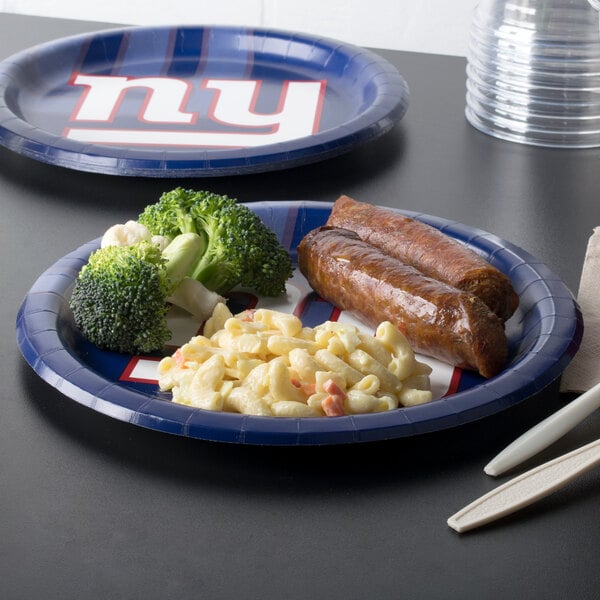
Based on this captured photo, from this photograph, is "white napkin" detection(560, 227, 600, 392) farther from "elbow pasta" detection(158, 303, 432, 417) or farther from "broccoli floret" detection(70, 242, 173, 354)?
"broccoli floret" detection(70, 242, 173, 354)

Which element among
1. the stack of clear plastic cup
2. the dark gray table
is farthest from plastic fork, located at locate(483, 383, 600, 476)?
the stack of clear plastic cup

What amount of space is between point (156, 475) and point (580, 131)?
1407mm

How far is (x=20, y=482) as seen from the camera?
1359mm

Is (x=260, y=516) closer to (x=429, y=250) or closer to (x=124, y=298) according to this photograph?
(x=124, y=298)

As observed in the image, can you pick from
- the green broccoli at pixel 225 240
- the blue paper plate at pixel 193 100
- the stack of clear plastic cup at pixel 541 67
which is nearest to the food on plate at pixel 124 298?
the green broccoli at pixel 225 240

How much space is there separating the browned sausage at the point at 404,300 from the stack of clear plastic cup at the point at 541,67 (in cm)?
80

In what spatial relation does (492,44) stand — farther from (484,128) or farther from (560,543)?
(560,543)

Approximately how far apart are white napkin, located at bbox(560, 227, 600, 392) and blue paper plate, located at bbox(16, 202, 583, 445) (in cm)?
5

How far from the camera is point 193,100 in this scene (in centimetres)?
258

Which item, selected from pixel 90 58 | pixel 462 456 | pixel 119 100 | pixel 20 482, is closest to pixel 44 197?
pixel 119 100

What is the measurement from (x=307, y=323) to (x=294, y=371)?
0.30 m

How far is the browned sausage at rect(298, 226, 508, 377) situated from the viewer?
154 cm

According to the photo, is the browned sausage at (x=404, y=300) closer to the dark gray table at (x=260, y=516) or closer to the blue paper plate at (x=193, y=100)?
the dark gray table at (x=260, y=516)

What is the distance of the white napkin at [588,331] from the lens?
5.04 feet
